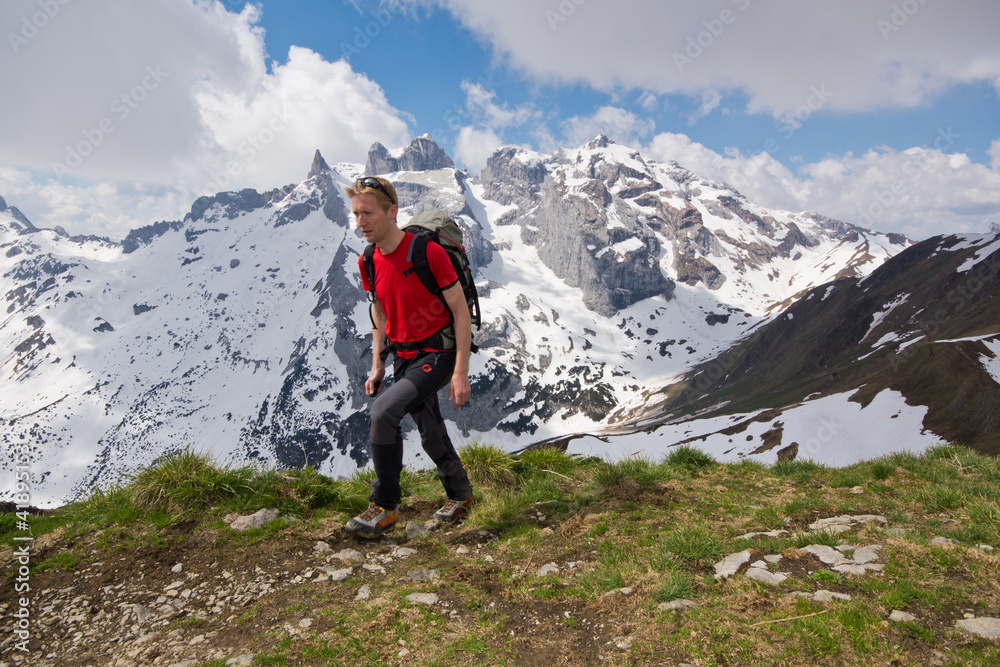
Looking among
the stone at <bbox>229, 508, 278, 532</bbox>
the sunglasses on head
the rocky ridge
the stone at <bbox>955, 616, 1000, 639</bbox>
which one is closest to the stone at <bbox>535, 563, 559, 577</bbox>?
the rocky ridge

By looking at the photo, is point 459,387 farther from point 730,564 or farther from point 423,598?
point 730,564

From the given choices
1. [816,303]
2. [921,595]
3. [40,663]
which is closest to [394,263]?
[40,663]

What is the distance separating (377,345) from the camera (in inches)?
283

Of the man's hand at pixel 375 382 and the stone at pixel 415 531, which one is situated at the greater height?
the man's hand at pixel 375 382

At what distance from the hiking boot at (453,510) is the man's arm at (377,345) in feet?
6.64

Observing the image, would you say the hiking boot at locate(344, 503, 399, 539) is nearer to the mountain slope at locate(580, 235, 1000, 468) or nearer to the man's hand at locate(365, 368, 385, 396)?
the man's hand at locate(365, 368, 385, 396)

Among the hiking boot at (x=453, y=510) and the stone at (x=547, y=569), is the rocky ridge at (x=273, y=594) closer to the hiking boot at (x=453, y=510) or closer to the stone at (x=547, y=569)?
the stone at (x=547, y=569)

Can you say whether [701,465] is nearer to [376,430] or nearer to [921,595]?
[921,595]

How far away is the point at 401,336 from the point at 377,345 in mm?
906

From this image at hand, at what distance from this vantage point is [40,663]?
4.03 m

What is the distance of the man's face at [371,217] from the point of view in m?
6.09

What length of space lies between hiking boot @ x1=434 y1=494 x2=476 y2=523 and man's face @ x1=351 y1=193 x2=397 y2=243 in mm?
Result: 3990

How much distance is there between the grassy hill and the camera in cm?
361

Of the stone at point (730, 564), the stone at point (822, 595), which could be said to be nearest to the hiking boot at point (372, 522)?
the stone at point (730, 564)
